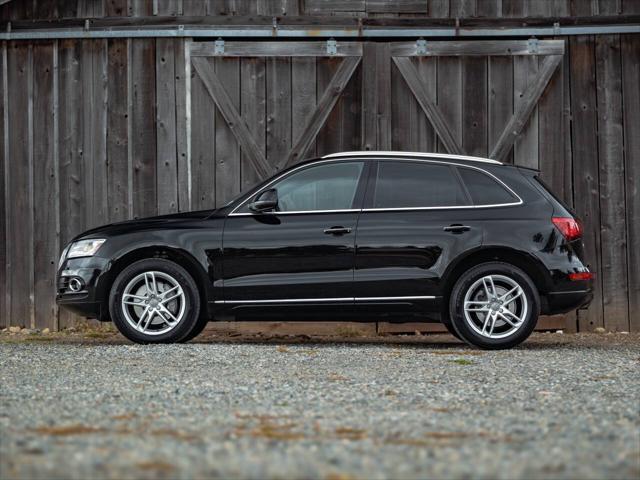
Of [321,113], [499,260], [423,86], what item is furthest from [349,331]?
[499,260]

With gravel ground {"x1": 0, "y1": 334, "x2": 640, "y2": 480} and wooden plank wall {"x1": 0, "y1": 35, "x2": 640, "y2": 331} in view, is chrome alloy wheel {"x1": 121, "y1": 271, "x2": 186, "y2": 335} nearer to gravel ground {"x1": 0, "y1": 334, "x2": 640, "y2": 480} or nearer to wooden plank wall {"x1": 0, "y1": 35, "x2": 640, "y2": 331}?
gravel ground {"x1": 0, "y1": 334, "x2": 640, "y2": 480}

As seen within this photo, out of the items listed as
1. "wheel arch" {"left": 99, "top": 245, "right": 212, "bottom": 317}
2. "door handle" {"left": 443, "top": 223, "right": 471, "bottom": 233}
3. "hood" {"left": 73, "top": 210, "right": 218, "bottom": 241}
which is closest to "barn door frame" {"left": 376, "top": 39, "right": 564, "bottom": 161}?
"door handle" {"left": 443, "top": 223, "right": 471, "bottom": 233}

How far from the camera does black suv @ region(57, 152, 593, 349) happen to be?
31.1ft

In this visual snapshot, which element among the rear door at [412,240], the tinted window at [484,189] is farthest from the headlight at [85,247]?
the tinted window at [484,189]

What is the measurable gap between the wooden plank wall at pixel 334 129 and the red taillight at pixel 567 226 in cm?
288

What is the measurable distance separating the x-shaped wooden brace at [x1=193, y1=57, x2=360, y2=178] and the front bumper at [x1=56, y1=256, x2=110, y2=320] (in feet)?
9.58

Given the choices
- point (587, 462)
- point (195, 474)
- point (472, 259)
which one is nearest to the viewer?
point (195, 474)

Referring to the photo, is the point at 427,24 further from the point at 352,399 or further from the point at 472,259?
the point at 352,399

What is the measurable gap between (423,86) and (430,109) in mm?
254

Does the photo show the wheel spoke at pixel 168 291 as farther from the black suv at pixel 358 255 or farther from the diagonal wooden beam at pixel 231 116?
the diagonal wooden beam at pixel 231 116

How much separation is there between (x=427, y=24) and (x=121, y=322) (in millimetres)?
4831

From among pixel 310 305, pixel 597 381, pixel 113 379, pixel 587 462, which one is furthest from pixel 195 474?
pixel 310 305

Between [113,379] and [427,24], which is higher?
[427,24]

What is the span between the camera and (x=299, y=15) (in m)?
12.4
